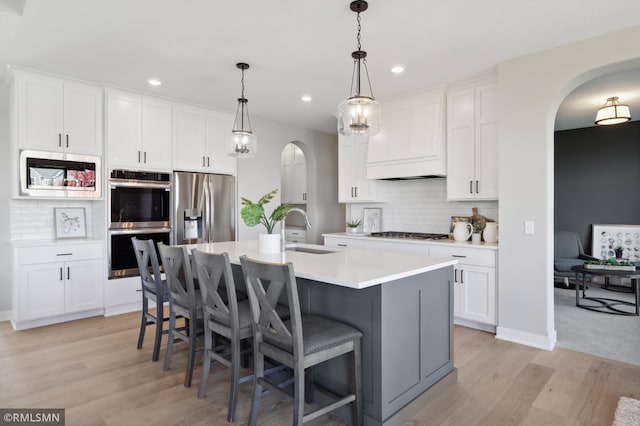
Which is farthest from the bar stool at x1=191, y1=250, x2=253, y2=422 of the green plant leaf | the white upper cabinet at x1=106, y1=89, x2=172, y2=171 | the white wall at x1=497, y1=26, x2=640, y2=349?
the white upper cabinet at x1=106, y1=89, x2=172, y2=171

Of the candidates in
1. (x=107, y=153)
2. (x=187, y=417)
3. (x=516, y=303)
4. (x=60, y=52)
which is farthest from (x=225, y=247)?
(x=516, y=303)

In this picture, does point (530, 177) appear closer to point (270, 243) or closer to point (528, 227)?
point (528, 227)

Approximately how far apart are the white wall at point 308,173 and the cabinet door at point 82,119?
1.89 meters

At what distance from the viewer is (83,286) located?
160 inches

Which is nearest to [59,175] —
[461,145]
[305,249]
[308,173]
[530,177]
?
[305,249]

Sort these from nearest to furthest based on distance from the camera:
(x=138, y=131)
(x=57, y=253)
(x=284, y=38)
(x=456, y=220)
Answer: (x=284, y=38) < (x=57, y=253) < (x=456, y=220) < (x=138, y=131)

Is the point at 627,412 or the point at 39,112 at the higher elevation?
the point at 39,112

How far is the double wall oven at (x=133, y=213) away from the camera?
427 cm

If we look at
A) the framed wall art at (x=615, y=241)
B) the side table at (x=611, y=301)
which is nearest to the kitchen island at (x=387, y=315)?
the side table at (x=611, y=301)

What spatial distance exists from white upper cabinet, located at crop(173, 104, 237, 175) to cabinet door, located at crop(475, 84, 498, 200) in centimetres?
324

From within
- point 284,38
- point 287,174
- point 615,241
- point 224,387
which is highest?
point 284,38

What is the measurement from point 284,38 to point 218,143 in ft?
8.09

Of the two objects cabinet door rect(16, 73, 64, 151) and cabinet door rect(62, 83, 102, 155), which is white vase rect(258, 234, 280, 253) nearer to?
cabinet door rect(62, 83, 102, 155)

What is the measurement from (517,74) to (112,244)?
15.2 ft
